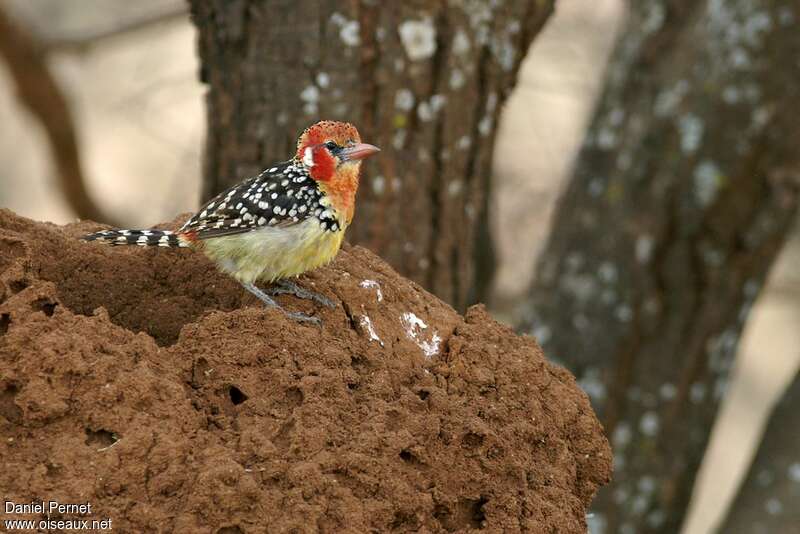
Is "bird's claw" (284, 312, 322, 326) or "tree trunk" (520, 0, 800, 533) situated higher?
"bird's claw" (284, 312, 322, 326)

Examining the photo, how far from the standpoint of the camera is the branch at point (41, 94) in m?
7.82

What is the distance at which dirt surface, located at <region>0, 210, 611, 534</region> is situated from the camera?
9.30ft

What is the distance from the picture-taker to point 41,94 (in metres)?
7.89

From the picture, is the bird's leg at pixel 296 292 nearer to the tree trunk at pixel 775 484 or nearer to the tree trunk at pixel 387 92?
the tree trunk at pixel 387 92

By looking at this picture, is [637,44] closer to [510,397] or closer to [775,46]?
[775,46]

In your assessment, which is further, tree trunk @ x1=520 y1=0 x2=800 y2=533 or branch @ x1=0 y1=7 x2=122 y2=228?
branch @ x1=0 y1=7 x2=122 y2=228

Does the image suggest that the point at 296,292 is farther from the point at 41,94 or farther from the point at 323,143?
the point at 41,94

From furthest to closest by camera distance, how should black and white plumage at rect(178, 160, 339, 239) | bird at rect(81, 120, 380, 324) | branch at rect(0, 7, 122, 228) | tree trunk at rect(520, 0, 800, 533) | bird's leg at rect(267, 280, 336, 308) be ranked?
1. branch at rect(0, 7, 122, 228)
2. tree trunk at rect(520, 0, 800, 533)
3. black and white plumage at rect(178, 160, 339, 239)
4. bird at rect(81, 120, 380, 324)
5. bird's leg at rect(267, 280, 336, 308)

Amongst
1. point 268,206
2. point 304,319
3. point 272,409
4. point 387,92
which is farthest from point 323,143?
point 272,409

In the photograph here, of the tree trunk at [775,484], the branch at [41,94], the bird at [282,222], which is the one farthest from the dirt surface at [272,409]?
the branch at [41,94]

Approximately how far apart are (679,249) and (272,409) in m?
3.61

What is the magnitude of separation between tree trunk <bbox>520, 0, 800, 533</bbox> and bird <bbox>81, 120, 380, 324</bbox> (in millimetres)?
2316

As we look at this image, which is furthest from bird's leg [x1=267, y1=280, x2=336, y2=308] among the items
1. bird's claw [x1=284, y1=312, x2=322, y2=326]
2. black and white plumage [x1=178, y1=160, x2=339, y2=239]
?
black and white plumage [x1=178, y1=160, x2=339, y2=239]

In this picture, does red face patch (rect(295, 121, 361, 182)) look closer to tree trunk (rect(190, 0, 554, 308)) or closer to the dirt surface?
the dirt surface
